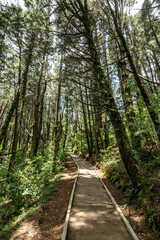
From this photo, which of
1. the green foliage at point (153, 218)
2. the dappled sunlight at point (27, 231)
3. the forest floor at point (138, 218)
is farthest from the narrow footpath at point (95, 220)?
the dappled sunlight at point (27, 231)

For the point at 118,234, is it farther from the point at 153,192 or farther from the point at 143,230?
the point at 153,192

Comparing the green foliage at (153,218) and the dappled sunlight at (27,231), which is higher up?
the green foliage at (153,218)

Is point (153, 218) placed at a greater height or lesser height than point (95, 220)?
greater

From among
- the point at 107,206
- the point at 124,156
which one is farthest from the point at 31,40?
the point at 107,206

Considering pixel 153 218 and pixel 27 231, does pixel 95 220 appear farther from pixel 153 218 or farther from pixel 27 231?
pixel 27 231

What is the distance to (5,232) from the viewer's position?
4113mm

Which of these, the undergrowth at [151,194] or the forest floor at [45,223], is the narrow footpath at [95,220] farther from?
the undergrowth at [151,194]

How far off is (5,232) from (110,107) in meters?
5.71

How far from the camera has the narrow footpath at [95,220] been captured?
3178 mm

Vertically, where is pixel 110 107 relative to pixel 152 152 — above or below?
above

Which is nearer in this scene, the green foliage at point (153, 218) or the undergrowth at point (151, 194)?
the green foliage at point (153, 218)

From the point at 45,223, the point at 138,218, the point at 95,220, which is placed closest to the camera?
the point at 138,218

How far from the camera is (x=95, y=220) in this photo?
3812 mm

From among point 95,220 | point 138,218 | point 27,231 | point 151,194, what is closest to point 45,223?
point 27,231
